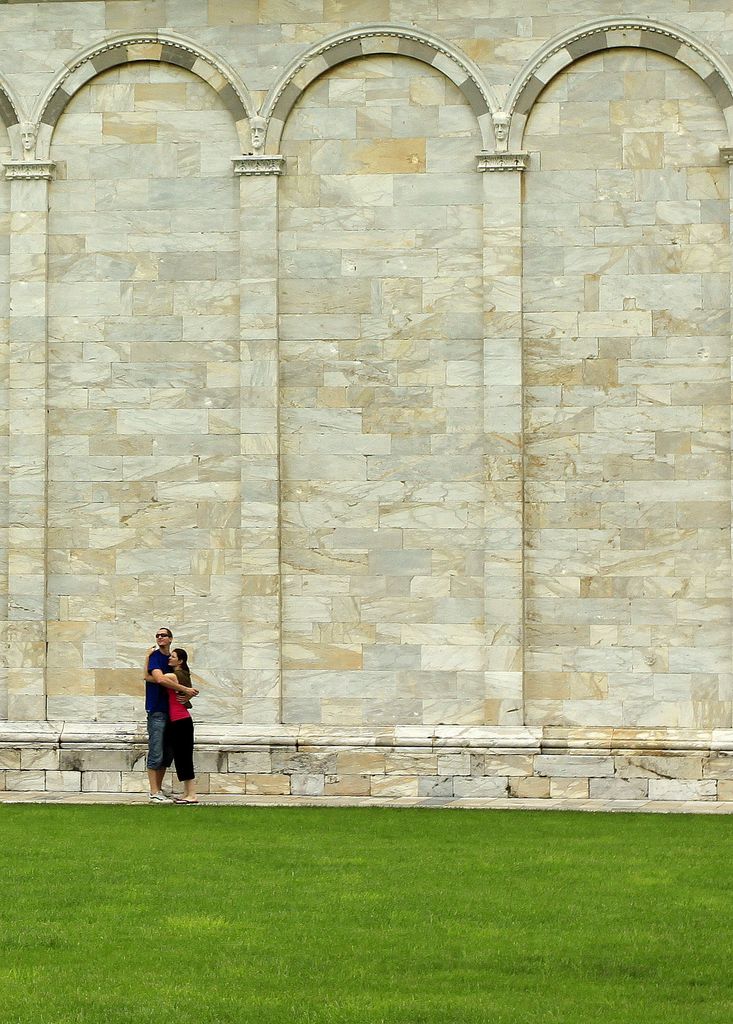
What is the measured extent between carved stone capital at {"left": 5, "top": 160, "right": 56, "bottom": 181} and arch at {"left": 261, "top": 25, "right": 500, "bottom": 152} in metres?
3.02

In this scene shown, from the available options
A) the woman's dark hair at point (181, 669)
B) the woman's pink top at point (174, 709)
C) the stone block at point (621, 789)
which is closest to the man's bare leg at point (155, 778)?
the woman's pink top at point (174, 709)

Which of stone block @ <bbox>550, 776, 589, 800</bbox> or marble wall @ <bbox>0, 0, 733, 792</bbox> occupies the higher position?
marble wall @ <bbox>0, 0, 733, 792</bbox>

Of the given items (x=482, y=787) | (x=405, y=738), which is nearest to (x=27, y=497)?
(x=405, y=738)

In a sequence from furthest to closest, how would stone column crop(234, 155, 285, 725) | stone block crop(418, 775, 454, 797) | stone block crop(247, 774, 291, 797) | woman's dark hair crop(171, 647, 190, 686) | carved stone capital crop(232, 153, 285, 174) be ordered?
carved stone capital crop(232, 153, 285, 174) < stone column crop(234, 155, 285, 725) < stone block crop(247, 774, 291, 797) < stone block crop(418, 775, 454, 797) < woman's dark hair crop(171, 647, 190, 686)

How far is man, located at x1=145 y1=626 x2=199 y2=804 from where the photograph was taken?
22.7 m

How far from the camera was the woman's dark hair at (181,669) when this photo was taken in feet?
75.7

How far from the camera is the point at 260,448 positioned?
77.9 feet

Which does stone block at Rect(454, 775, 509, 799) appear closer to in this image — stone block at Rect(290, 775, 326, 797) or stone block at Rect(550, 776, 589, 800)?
stone block at Rect(550, 776, 589, 800)

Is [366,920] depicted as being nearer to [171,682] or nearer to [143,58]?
[171,682]

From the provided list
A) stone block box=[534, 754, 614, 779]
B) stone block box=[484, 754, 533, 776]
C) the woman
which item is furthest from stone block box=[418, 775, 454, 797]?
the woman

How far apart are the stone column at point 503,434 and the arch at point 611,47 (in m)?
0.80

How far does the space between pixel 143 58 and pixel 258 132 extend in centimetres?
192

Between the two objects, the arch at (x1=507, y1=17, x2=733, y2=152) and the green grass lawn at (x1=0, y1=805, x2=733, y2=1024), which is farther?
the arch at (x1=507, y1=17, x2=733, y2=152)

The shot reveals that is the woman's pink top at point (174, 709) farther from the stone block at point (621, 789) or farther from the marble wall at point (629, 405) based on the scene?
the stone block at point (621, 789)
